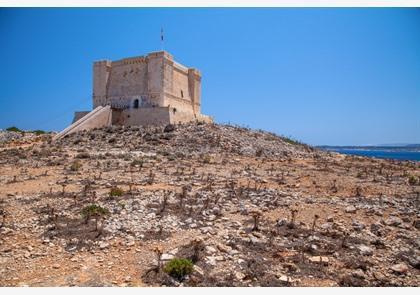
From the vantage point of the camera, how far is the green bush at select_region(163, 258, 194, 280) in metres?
6.05

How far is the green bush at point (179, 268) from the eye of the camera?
605cm

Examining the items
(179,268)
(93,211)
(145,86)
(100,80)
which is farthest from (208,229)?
(100,80)

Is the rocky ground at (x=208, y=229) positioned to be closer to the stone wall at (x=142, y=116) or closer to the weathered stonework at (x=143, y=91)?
the stone wall at (x=142, y=116)

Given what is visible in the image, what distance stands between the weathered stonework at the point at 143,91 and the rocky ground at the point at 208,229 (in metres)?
20.1

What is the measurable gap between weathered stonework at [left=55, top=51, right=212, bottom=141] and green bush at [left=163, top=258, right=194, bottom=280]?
29147 mm

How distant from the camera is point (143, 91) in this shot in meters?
39.7

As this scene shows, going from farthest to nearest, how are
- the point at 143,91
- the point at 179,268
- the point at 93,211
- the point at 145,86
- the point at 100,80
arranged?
1. the point at 100,80
2. the point at 143,91
3. the point at 145,86
4. the point at 93,211
5. the point at 179,268

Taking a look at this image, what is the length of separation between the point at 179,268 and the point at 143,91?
35.7m

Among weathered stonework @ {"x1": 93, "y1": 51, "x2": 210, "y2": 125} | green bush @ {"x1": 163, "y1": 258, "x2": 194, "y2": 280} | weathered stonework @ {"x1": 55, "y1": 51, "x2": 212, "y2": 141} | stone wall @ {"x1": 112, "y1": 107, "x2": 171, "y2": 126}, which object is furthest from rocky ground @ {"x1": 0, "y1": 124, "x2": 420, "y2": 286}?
weathered stonework @ {"x1": 93, "y1": 51, "x2": 210, "y2": 125}

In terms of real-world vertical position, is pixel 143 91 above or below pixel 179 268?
above

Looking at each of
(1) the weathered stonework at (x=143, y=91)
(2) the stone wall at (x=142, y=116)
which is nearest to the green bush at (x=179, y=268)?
(2) the stone wall at (x=142, y=116)

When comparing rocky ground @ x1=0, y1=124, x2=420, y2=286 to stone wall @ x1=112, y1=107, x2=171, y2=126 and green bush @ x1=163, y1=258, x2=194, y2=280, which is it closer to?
green bush @ x1=163, y1=258, x2=194, y2=280

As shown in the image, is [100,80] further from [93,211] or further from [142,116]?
[93,211]

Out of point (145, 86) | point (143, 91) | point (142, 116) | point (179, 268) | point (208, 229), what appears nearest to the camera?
point (179, 268)
